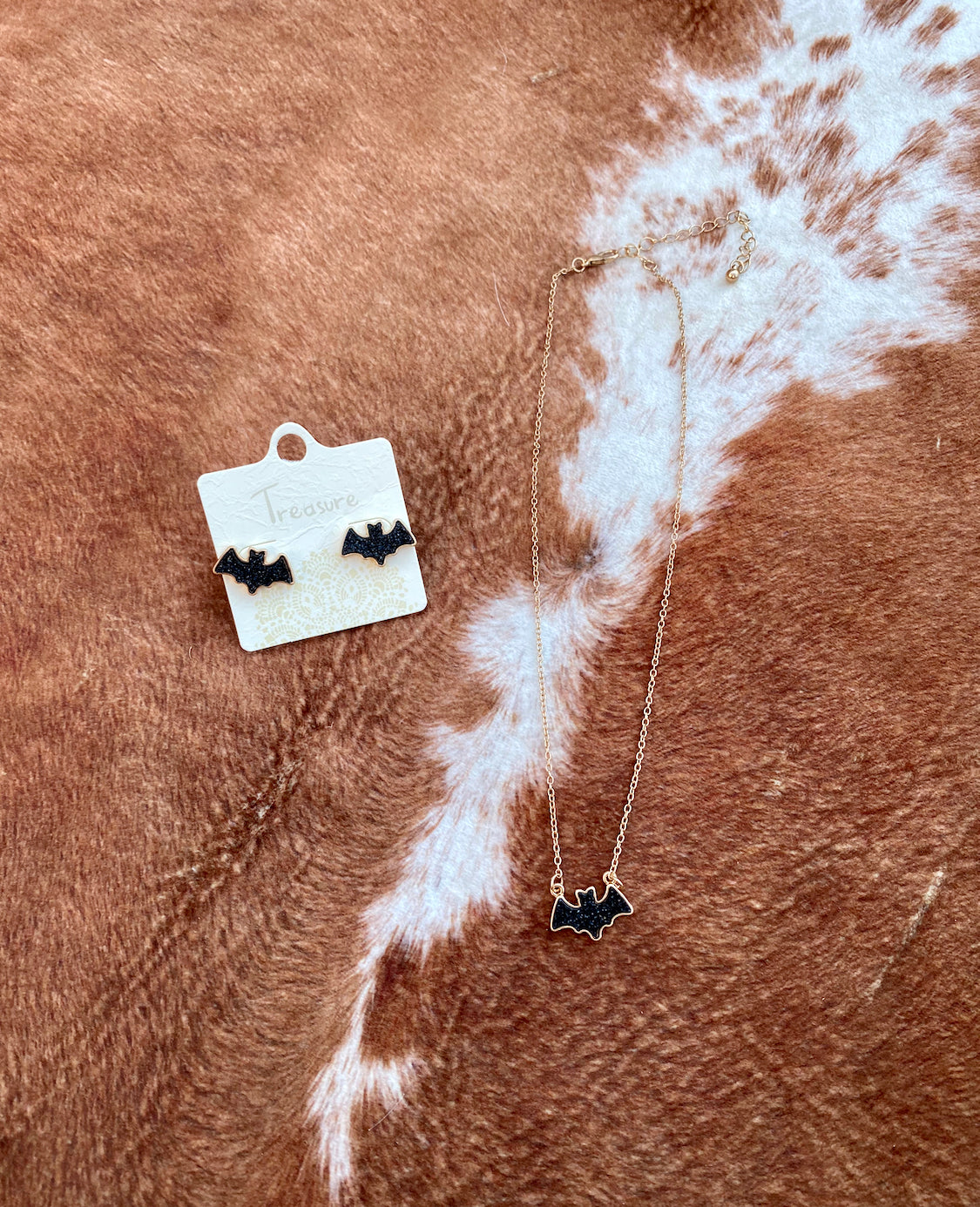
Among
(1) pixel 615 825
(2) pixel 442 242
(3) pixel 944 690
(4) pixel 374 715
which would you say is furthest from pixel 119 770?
(3) pixel 944 690

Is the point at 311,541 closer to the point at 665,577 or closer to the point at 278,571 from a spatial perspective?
the point at 278,571

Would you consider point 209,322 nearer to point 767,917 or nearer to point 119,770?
point 119,770

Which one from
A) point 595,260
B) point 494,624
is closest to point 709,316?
point 595,260

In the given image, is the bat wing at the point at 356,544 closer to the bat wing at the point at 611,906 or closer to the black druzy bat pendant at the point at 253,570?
the black druzy bat pendant at the point at 253,570

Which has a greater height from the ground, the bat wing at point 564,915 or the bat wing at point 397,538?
the bat wing at point 397,538

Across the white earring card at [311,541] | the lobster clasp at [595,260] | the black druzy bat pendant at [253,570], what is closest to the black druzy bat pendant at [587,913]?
the white earring card at [311,541]

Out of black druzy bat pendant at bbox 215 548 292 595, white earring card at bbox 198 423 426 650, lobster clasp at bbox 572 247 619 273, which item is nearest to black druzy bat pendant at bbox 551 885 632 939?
white earring card at bbox 198 423 426 650

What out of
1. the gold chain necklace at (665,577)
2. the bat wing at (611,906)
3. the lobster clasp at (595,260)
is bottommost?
the bat wing at (611,906)
